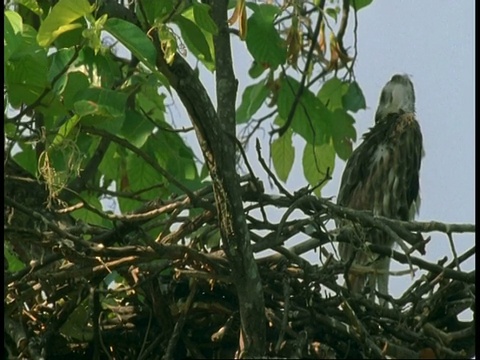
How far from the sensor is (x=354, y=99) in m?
3.26

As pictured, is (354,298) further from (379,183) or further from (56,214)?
(379,183)

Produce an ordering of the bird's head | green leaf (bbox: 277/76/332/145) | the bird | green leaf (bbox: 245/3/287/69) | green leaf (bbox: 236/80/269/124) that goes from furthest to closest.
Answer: the bird's head, the bird, green leaf (bbox: 236/80/269/124), green leaf (bbox: 277/76/332/145), green leaf (bbox: 245/3/287/69)

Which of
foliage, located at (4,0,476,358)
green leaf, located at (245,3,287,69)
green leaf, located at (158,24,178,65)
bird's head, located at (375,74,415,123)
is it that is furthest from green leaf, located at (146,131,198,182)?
bird's head, located at (375,74,415,123)

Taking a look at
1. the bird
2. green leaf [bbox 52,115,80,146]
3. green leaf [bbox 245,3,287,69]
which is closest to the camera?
green leaf [bbox 52,115,80,146]

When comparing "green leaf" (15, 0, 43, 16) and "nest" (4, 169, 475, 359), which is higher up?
"green leaf" (15, 0, 43, 16)

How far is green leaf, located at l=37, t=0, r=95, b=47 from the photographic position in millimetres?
2322

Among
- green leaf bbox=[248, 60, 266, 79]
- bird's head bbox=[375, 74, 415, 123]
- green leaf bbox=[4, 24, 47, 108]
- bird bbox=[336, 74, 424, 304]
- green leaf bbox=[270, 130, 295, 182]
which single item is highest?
bird's head bbox=[375, 74, 415, 123]

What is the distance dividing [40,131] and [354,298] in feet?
2.85

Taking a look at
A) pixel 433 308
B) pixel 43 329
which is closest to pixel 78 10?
pixel 43 329

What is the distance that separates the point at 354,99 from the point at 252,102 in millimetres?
313

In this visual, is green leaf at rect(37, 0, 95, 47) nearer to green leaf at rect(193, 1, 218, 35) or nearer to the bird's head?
green leaf at rect(193, 1, 218, 35)

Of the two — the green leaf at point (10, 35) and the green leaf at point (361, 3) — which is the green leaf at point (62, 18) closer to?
the green leaf at point (10, 35)

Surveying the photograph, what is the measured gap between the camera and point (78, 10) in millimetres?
2324

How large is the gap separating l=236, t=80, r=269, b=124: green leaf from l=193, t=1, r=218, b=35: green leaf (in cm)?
70
